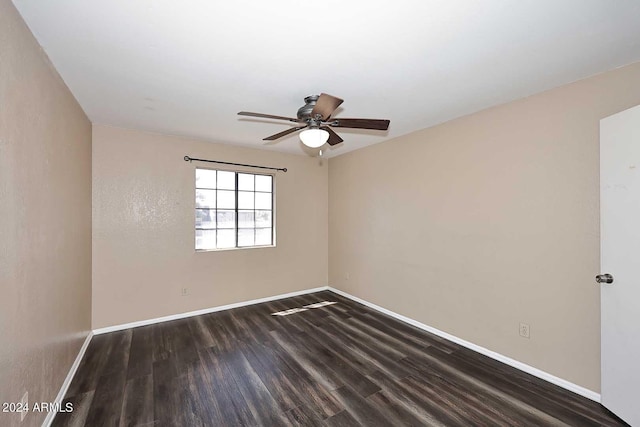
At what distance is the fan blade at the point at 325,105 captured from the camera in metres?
1.74

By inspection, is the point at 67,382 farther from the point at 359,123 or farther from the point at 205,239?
the point at 359,123

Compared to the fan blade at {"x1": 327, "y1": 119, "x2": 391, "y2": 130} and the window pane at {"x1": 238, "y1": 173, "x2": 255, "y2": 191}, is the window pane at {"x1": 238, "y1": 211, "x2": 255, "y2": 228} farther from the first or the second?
the fan blade at {"x1": 327, "y1": 119, "x2": 391, "y2": 130}

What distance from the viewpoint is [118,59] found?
5.92 feet

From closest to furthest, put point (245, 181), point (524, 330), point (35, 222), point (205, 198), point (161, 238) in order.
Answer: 1. point (35, 222)
2. point (524, 330)
3. point (161, 238)
4. point (205, 198)
5. point (245, 181)

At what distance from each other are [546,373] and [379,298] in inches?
79.1

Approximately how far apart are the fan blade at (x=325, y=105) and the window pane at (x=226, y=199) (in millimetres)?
2507

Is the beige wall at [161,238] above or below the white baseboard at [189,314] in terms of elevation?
above

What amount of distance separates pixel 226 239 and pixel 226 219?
317mm

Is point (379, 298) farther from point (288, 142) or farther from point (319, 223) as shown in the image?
point (288, 142)

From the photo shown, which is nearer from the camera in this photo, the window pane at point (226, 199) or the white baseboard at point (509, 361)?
the white baseboard at point (509, 361)

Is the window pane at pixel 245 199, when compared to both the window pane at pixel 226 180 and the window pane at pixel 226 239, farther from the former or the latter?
the window pane at pixel 226 239

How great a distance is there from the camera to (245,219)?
14.2ft

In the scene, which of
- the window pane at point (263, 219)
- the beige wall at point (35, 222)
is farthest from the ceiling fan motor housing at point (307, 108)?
the window pane at point (263, 219)

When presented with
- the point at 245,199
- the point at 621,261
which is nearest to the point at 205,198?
the point at 245,199
